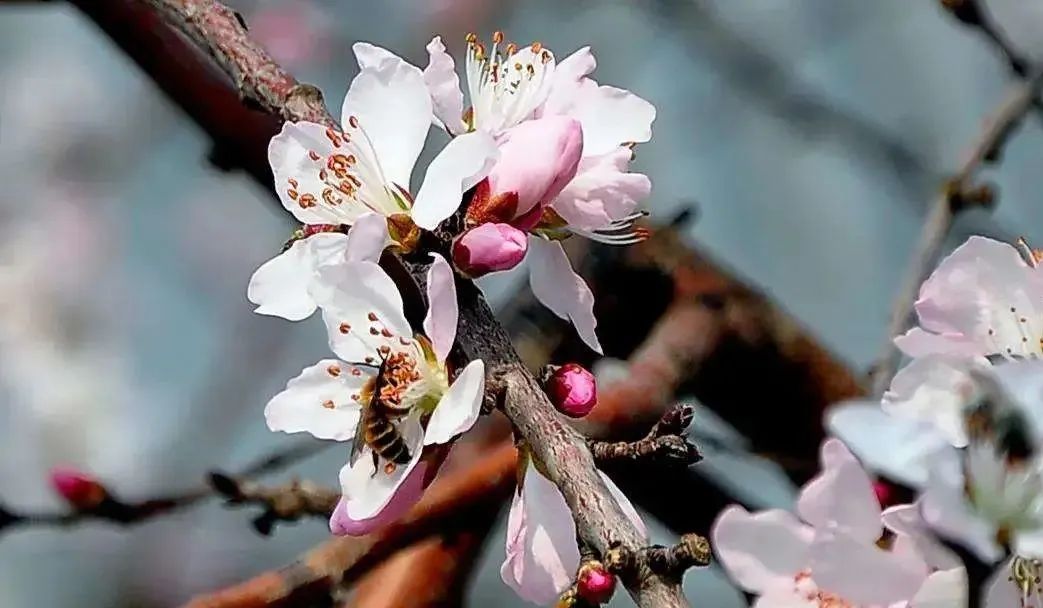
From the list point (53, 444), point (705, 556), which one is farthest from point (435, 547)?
point (53, 444)

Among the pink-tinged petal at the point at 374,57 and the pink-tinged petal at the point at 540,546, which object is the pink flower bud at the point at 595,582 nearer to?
the pink-tinged petal at the point at 540,546

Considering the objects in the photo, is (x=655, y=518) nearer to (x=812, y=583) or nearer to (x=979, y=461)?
(x=812, y=583)

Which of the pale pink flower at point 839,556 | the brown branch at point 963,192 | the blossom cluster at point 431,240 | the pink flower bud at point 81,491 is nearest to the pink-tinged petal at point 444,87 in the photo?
the blossom cluster at point 431,240

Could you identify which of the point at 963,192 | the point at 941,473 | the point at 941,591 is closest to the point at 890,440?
the point at 941,473

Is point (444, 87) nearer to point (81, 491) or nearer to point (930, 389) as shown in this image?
point (930, 389)

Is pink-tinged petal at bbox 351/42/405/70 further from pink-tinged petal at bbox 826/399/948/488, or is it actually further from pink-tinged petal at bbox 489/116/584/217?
pink-tinged petal at bbox 826/399/948/488

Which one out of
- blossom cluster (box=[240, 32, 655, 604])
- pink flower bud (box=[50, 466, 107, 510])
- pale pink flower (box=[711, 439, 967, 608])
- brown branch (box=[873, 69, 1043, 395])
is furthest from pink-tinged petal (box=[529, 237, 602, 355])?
brown branch (box=[873, 69, 1043, 395])
